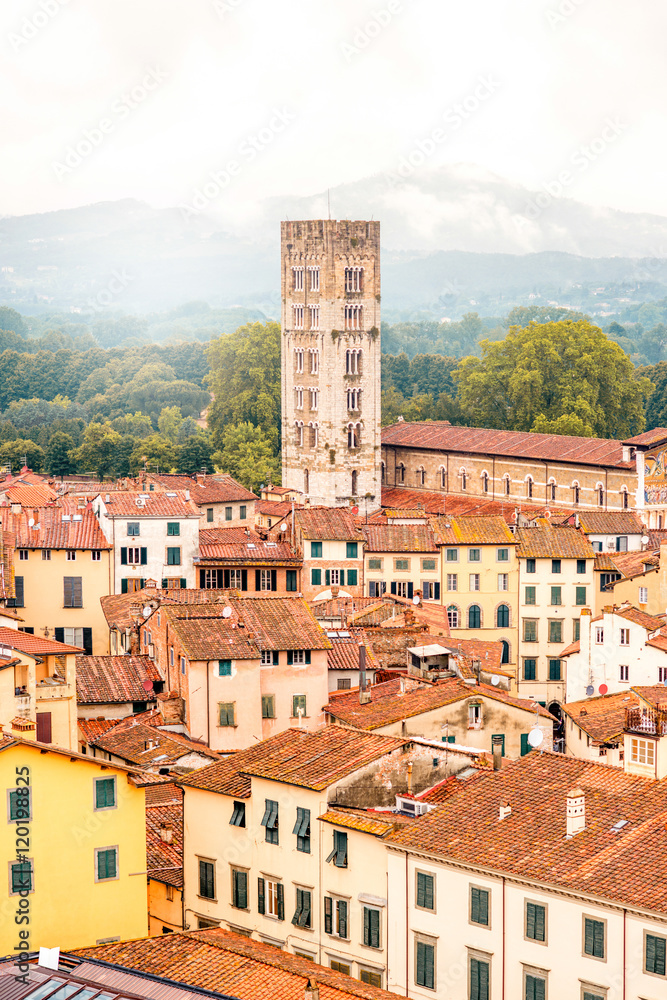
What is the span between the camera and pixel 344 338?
315ft

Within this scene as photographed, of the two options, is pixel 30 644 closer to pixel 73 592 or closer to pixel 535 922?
pixel 535 922

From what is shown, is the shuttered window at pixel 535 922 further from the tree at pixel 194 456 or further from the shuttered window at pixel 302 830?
the tree at pixel 194 456

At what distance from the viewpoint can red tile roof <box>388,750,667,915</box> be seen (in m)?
27.4

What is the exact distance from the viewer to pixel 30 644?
128ft

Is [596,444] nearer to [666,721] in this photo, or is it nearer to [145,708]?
[145,708]

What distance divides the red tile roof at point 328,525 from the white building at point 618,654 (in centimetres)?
1215

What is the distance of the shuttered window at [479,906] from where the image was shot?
94.0 ft

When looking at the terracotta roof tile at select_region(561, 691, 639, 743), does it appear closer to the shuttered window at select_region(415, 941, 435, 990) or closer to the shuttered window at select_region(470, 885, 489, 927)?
the shuttered window at select_region(415, 941, 435, 990)

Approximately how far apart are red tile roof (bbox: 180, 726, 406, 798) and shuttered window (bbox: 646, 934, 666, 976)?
7.20m

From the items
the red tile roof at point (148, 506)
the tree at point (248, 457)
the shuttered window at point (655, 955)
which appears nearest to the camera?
the shuttered window at point (655, 955)

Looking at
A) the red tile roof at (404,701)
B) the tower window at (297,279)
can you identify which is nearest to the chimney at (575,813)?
the red tile roof at (404,701)

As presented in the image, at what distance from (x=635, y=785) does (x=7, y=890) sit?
10.7 m

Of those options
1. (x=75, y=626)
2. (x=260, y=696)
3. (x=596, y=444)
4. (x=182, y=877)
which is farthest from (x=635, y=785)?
(x=596, y=444)

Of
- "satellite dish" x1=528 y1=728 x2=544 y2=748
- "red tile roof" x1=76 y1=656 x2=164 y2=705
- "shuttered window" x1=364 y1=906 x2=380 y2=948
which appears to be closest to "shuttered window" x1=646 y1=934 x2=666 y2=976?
"shuttered window" x1=364 y1=906 x2=380 y2=948
